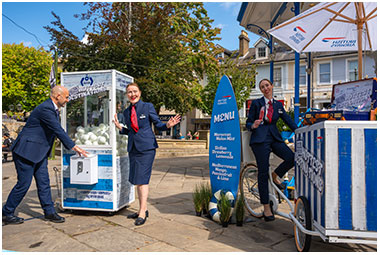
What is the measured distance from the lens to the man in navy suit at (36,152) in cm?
416

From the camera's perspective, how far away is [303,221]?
3.13 m

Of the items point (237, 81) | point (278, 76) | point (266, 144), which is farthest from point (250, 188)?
point (278, 76)

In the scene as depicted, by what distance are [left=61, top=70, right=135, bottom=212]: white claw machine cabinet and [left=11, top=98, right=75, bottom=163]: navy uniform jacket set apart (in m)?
0.49

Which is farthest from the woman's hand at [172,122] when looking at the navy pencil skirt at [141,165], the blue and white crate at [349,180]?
the blue and white crate at [349,180]

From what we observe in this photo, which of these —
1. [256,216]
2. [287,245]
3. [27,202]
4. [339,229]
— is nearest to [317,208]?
[339,229]

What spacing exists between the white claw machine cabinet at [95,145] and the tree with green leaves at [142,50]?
1013cm

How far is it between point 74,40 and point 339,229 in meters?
15.0

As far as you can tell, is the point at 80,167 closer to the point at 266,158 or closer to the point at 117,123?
the point at 117,123

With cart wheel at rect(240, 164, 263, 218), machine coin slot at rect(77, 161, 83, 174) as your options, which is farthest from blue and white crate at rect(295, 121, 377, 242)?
machine coin slot at rect(77, 161, 83, 174)

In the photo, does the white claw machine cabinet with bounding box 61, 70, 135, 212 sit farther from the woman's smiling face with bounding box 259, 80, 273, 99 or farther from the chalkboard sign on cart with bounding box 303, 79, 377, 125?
the chalkboard sign on cart with bounding box 303, 79, 377, 125

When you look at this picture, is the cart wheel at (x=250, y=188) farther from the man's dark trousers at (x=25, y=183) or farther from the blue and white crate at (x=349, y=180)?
the man's dark trousers at (x=25, y=183)

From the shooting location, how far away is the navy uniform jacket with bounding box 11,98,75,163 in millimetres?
4137

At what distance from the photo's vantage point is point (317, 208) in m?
2.82

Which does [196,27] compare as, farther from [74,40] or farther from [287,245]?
[287,245]
